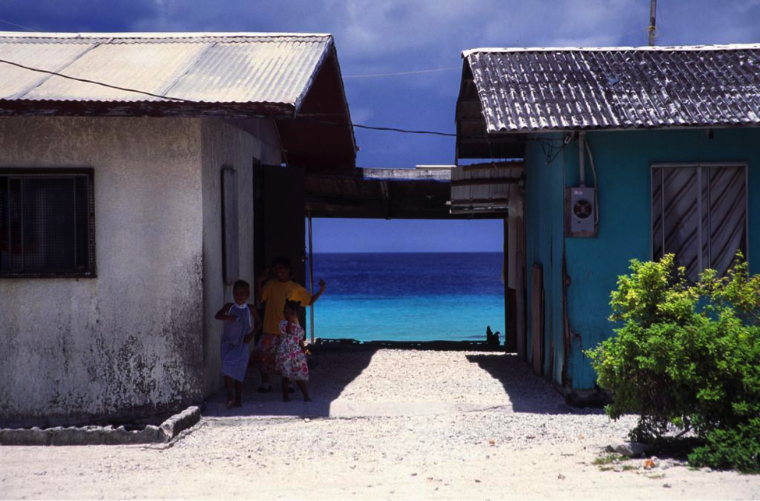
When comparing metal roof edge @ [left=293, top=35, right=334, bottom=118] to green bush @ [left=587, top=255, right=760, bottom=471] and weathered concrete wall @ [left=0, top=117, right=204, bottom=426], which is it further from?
green bush @ [left=587, top=255, right=760, bottom=471]

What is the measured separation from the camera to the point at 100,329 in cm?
846

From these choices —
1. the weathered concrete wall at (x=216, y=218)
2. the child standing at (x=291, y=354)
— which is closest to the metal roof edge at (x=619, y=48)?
the weathered concrete wall at (x=216, y=218)

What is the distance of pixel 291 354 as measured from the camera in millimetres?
8906

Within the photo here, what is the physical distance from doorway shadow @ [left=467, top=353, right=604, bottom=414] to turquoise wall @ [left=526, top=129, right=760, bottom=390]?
1.12ft

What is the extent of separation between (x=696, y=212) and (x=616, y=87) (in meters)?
1.66

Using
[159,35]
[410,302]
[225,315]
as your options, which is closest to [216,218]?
[225,315]

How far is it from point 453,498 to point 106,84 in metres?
5.51

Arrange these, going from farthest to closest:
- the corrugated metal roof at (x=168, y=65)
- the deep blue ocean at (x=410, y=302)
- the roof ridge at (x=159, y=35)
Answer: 1. the deep blue ocean at (x=410, y=302)
2. the roof ridge at (x=159, y=35)
3. the corrugated metal roof at (x=168, y=65)

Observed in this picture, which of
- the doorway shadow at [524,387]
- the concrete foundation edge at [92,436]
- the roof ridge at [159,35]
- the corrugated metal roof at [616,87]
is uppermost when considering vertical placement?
the roof ridge at [159,35]

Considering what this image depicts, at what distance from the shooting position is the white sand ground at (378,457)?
220 inches

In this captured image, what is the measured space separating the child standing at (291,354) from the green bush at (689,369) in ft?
11.2

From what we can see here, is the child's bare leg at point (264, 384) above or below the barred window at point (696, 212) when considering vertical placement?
below

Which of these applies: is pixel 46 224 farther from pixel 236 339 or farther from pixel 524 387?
pixel 524 387

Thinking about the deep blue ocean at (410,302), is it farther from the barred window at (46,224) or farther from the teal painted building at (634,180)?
the barred window at (46,224)
